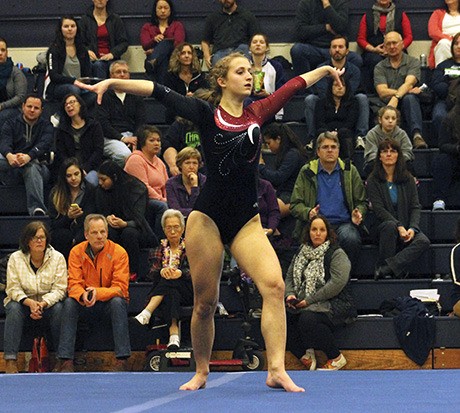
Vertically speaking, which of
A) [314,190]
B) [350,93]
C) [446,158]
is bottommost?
[314,190]

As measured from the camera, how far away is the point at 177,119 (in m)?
11.3

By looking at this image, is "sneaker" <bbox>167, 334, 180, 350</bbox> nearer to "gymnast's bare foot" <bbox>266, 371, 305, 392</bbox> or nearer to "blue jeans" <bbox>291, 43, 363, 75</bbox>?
"gymnast's bare foot" <bbox>266, 371, 305, 392</bbox>

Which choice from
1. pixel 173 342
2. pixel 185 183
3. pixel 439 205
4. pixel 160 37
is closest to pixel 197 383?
pixel 173 342

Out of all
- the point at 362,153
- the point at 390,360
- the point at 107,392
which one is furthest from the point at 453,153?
the point at 107,392

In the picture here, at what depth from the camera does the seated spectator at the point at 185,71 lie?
1159cm

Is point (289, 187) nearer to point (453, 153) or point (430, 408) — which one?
point (453, 153)

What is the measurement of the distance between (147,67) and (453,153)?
3.52 m

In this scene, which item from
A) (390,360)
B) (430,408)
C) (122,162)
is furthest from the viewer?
(122,162)

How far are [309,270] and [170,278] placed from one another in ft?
3.81

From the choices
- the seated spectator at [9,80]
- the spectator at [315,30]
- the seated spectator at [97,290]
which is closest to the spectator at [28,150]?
the seated spectator at [9,80]

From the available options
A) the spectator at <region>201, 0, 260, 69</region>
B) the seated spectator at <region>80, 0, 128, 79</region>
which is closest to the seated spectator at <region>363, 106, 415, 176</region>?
the spectator at <region>201, 0, 260, 69</region>

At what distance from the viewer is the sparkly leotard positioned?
19.3 ft

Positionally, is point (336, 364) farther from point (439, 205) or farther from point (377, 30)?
point (377, 30)

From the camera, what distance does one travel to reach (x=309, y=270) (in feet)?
31.3
